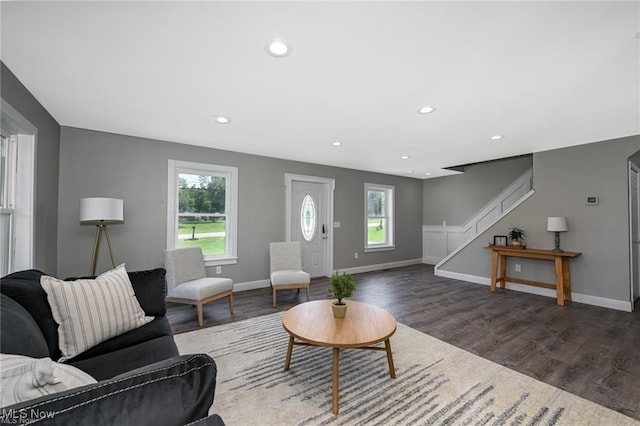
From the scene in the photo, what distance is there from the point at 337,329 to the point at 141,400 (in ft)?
5.43

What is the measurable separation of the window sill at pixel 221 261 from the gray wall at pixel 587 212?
4831mm

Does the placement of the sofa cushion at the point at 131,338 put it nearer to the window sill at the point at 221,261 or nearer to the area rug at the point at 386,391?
the area rug at the point at 386,391

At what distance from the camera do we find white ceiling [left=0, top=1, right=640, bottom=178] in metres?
1.49

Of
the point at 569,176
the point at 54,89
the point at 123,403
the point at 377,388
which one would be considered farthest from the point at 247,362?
the point at 569,176

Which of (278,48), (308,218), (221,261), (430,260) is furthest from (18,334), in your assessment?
(430,260)

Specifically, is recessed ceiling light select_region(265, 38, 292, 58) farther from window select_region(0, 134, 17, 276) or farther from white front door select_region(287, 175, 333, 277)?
white front door select_region(287, 175, 333, 277)

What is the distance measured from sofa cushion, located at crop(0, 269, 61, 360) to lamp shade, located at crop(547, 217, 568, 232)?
221 inches

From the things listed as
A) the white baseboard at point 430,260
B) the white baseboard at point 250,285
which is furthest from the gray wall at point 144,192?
the white baseboard at point 430,260

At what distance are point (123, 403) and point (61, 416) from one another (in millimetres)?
92

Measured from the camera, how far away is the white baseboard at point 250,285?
14.8ft

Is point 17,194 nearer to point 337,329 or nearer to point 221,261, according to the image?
point 221,261

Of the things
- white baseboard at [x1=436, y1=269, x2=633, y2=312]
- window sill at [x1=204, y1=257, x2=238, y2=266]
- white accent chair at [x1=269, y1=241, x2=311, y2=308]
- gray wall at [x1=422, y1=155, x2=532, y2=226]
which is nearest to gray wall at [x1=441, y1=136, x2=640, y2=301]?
white baseboard at [x1=436, y1=269, x2=633, y2=312]

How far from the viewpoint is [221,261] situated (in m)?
4.35

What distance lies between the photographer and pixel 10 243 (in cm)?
233
